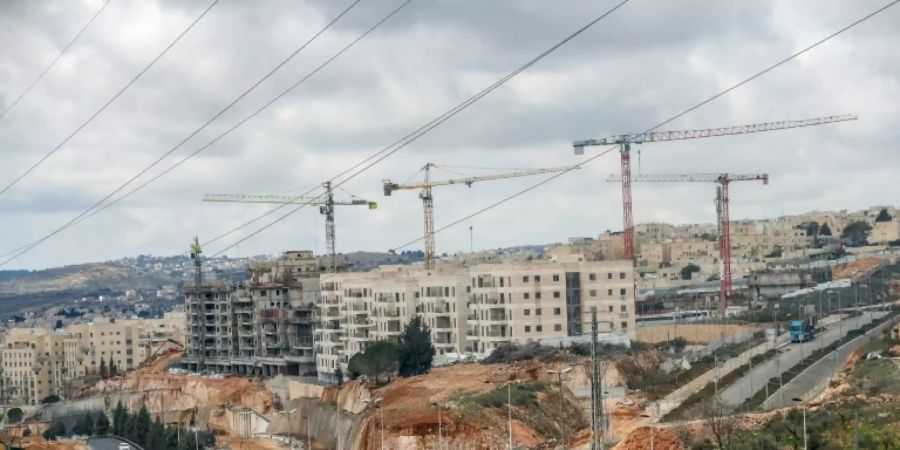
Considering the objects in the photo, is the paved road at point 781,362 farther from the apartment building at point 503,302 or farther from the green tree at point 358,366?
the green tree at point 358,366

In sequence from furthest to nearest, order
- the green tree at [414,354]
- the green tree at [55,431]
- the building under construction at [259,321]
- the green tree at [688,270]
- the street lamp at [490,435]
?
the green tree at [688,270] → the building under construction at [259,321] → the green tree at [55,431] → the green tree at [414,354] → the street lamp at [490,435]

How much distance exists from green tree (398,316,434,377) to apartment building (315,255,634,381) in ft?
14.7

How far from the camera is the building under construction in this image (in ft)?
374

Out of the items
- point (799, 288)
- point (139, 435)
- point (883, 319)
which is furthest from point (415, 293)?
point (799, 288)

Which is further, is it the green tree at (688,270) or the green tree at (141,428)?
the green tree at (688,270)

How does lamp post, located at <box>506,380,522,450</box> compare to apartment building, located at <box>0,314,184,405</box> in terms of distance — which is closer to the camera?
lamp post, located at <box>506,380,522,450</box>

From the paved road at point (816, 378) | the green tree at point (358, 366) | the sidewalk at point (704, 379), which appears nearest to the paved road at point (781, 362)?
the sidewalk at point (704, 379)

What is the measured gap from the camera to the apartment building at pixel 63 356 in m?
156

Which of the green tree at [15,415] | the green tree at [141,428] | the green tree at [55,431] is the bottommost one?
the green tree at [15,415]

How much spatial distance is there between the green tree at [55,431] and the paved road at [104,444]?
11.5 m

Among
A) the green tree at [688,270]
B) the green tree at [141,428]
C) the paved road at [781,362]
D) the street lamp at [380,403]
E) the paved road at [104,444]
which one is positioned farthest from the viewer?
the green tree at [688,270]

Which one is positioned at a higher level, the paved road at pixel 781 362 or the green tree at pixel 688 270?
the green tree at pixel 688 270

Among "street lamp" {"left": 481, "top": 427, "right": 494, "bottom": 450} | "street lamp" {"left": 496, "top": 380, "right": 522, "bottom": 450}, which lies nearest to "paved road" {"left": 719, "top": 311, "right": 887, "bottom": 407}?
"street lamp" {"left": 496, "top": 380, "right": 522, "bottom": 450}

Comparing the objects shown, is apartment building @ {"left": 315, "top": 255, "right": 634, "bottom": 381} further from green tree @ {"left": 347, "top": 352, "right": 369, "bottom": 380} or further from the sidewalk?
the sidewalk
